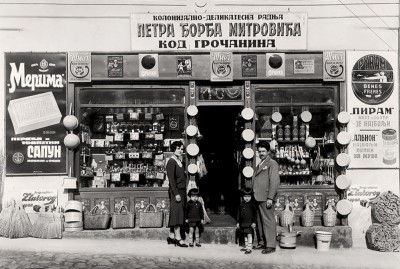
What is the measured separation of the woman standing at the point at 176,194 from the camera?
952 cm

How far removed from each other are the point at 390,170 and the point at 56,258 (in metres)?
6.39

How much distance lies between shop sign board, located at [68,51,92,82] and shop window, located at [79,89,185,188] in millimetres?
357

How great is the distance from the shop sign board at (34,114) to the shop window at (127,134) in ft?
1.70

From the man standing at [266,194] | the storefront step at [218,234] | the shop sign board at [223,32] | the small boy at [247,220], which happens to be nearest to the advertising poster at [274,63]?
the shop sign board at [223,32]

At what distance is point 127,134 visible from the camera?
1098 centimetres

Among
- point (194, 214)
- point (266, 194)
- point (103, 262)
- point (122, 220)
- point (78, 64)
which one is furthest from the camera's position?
point (78, 64)

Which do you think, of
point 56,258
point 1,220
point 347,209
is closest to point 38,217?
point 1,220

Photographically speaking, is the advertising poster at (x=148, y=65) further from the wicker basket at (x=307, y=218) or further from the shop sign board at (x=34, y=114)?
the wicker basket at (x=307, y=218)

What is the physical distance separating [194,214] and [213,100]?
7.80 ft

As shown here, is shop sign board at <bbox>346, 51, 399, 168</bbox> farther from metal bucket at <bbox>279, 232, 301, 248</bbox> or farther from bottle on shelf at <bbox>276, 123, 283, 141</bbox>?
metal bucket at <bbox>279, 232, 301, 248</bbox>

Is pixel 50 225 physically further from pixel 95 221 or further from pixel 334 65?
pixel 334 65

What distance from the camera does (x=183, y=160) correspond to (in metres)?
10.7

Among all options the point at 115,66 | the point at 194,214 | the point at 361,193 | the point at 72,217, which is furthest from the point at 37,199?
the point at 361,193

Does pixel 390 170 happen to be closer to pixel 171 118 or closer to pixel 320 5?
pixel 320 5
